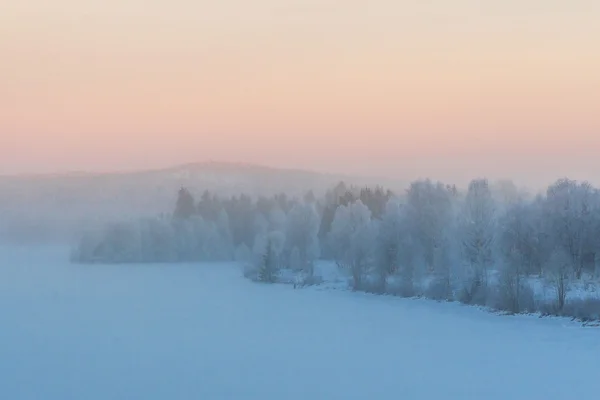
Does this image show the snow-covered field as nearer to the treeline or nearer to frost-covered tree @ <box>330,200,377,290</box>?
the treeline

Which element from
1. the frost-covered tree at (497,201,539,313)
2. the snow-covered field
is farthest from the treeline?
the snow-covered field

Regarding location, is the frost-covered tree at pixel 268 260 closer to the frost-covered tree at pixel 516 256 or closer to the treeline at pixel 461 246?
the treeline at pixel 461 246

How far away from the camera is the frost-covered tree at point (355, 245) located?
57.4 metres

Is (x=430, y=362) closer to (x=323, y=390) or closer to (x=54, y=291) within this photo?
(x=323, y=390)

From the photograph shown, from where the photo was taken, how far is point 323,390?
21.9 metres

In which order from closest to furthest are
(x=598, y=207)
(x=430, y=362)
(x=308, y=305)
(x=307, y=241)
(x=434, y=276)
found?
(x=430, y=362) < (x=308, y=305) < (x=598, y=207) < (x=434, y=276) < (x=307, y=241)

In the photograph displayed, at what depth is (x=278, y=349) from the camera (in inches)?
1141

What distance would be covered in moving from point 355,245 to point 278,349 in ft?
96.8

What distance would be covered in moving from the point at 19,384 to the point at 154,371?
162 inches

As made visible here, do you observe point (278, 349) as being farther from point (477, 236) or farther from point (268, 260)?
point (268, 260)

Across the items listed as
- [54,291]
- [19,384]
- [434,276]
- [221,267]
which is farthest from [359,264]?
[19,384]

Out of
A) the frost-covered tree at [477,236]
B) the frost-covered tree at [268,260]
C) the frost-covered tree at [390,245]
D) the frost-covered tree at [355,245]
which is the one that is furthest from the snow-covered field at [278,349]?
the frost-covered tree at [268,260]

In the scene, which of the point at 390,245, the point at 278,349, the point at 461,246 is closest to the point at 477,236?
the point at 461,246

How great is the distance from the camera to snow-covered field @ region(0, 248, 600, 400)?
22219 mm
